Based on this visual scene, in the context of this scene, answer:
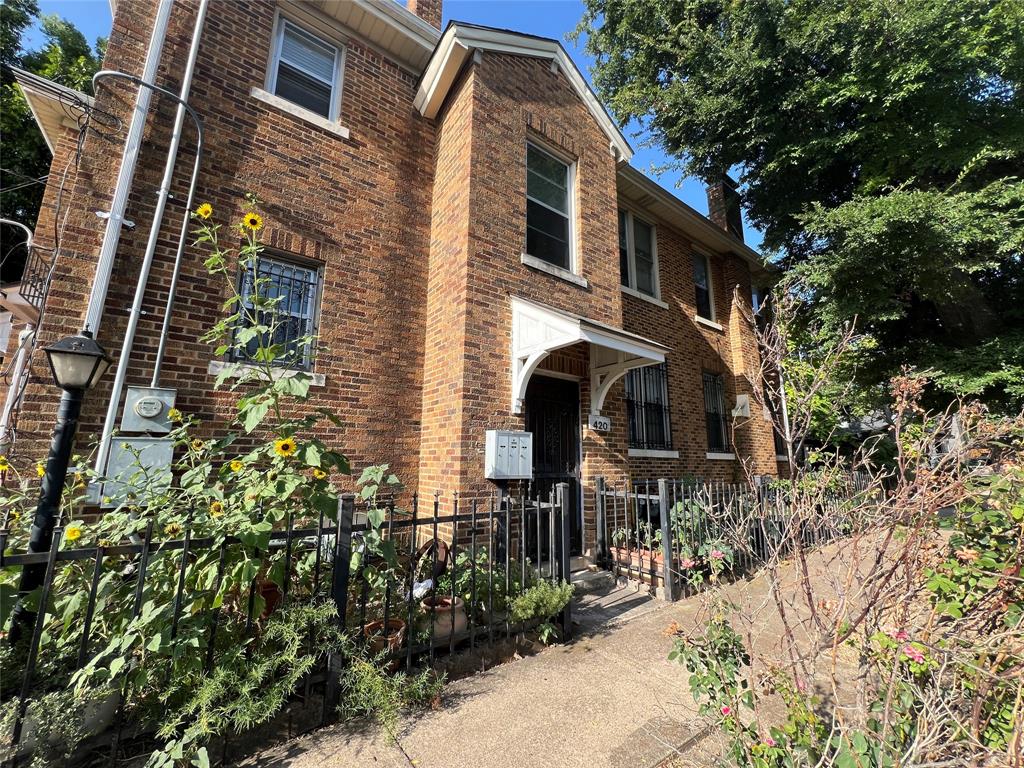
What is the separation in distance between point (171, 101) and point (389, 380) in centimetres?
396

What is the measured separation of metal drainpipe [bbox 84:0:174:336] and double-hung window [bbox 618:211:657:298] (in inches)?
295

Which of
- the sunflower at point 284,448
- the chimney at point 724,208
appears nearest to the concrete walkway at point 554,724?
the sunflower at point 284,448

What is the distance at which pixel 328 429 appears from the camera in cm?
523

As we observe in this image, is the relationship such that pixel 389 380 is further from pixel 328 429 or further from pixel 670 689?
pixel 670 689

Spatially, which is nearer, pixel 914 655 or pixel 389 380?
pixel 914 655

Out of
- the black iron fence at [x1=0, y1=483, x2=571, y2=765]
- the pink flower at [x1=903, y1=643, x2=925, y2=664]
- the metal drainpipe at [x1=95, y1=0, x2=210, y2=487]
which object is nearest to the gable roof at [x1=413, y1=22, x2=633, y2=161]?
the metal drainpipe at [x1=95, y1=0, x2=210, y2=487]

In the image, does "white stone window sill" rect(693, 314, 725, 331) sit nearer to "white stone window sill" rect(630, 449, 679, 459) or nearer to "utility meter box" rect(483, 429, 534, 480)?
"white stone window sill" rect(630, 449, 679, 459)

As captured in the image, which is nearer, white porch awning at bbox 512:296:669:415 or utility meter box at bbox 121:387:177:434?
utility meter box at bbox 121:387:177:434

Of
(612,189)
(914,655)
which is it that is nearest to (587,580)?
(914,655)

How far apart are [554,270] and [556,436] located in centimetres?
251

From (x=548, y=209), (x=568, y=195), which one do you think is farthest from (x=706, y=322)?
(x=548, y=209)

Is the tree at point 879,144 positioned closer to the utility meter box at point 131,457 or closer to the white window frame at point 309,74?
the white window frame at point 309,74

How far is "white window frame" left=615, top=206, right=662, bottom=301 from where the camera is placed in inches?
355

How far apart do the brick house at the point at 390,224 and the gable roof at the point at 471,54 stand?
34mm
